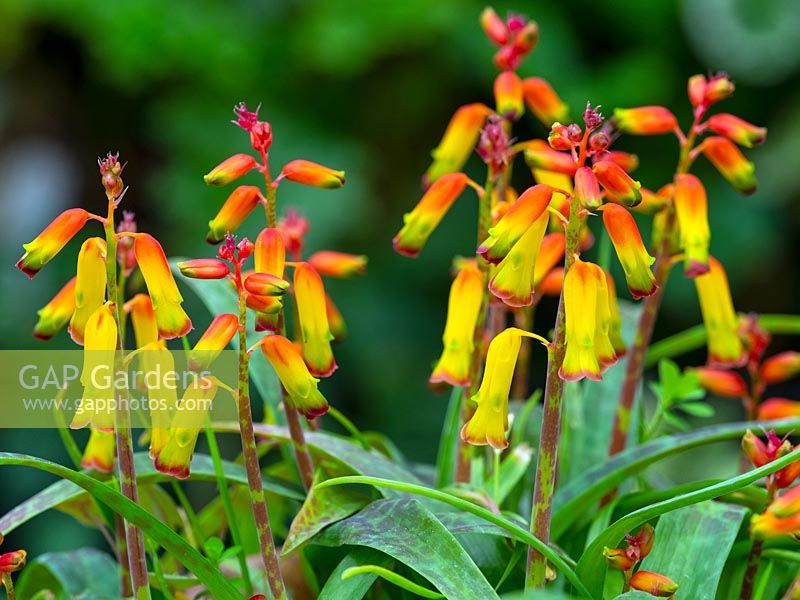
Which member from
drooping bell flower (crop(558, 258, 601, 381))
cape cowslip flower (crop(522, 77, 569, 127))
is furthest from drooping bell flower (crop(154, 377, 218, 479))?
cape cowslip flower (crop(522, 77, 569, 127))

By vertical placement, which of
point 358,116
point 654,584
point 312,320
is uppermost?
point 358,116

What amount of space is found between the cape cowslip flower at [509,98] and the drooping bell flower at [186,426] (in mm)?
430

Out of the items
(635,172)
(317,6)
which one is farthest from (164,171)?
(635,172)

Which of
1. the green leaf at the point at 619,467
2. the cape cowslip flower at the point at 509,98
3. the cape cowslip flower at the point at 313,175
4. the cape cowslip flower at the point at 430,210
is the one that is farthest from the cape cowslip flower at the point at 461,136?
the green leaf at the point at 619,467

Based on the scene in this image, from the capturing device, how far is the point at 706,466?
256 cm

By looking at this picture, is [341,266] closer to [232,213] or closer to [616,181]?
Result: [232,213]

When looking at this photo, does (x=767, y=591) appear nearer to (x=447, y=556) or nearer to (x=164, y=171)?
(x=447, y=556)

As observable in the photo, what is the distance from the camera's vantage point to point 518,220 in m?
0.73

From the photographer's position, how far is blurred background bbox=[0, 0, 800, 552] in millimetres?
2791

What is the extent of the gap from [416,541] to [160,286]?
10.7 inches

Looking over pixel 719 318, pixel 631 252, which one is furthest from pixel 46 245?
pixel 719 318

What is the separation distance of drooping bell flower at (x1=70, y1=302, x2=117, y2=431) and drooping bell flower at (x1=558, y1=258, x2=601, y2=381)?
325 mm

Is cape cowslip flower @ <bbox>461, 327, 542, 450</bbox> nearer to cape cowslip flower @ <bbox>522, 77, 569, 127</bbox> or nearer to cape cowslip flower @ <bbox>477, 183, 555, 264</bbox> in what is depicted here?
cape cowslip flower @ <bbox>477, 183, 555, 264</bbox>

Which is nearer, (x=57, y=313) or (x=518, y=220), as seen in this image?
(x=518, y=220)
